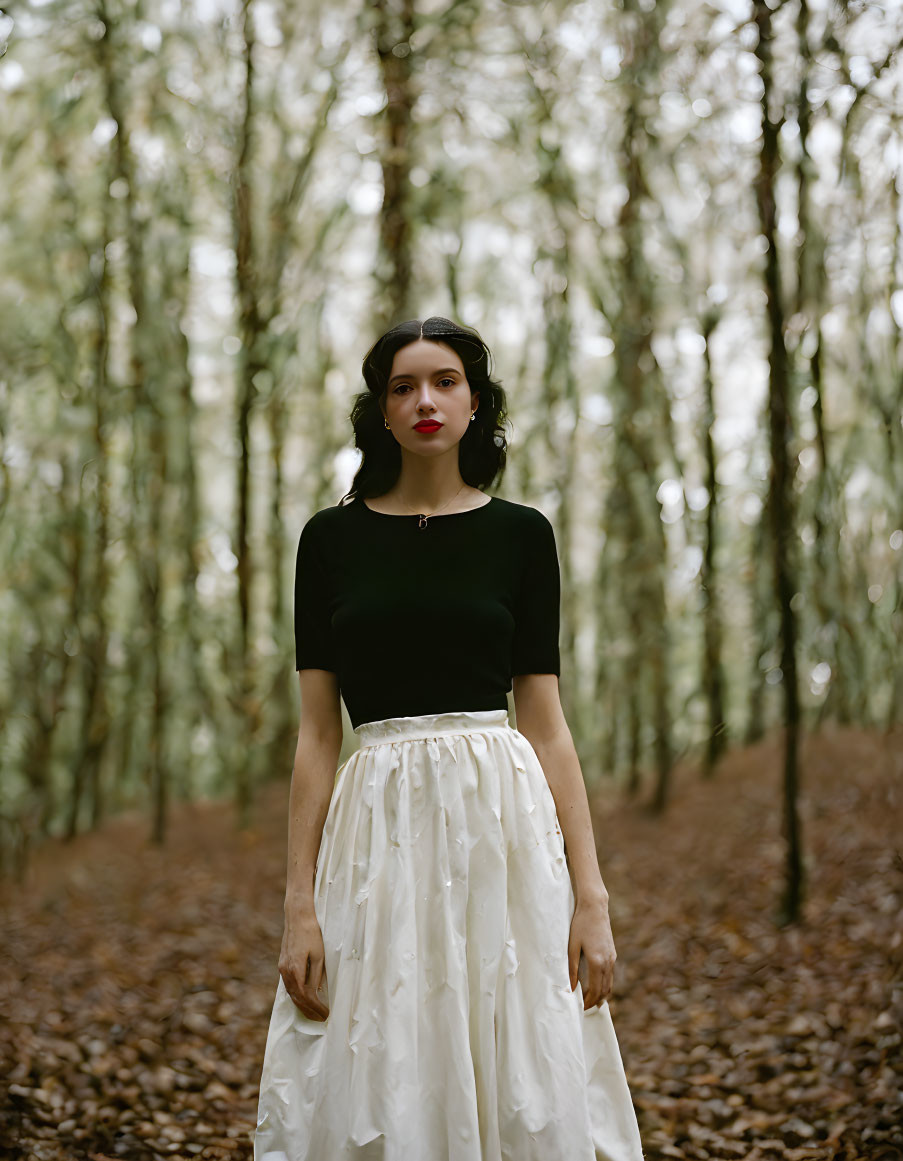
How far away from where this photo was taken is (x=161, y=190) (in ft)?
35.0

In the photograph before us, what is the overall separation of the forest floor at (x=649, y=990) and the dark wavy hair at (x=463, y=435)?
2908 mm

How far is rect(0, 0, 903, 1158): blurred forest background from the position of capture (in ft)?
21.4

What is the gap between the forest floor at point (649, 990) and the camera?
4184 millimetres

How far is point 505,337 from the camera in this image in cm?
1306

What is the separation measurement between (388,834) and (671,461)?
32.6ft

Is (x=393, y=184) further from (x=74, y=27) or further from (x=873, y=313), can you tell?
(x=74, y=27)

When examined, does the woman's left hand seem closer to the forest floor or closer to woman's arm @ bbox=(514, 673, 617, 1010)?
woman's arm @ bbox=(514, 673, 617, 1010)

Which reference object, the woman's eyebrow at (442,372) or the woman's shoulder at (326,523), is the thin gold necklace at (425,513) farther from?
the woman's eyebrow at (442,372)

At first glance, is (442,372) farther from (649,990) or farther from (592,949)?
(649,990)

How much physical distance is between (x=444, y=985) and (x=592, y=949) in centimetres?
32

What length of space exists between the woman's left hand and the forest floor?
2.26 meters

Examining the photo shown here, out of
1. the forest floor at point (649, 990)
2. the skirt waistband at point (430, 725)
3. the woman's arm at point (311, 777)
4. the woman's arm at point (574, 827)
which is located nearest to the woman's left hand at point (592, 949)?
the woman's arm at point (574, 827)

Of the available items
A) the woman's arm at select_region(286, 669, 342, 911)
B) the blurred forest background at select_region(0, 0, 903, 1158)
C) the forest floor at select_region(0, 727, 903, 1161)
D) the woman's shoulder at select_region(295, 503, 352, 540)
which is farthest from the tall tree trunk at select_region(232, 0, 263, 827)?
the woman's arm at select_region(286, 669, 342, 911)

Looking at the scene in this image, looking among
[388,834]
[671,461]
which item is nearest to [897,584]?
[388,834]
